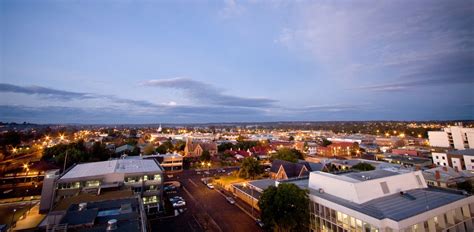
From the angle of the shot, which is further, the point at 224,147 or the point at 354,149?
the point at 224,147

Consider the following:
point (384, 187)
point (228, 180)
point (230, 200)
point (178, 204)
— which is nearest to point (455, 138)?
point (384, 187)

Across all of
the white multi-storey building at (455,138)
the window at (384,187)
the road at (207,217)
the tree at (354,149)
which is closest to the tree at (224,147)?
the tree at (354,149)

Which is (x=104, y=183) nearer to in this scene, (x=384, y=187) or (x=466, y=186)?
(x=384, y=187)

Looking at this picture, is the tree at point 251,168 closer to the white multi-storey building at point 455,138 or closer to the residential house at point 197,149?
the residential house at point 197,149

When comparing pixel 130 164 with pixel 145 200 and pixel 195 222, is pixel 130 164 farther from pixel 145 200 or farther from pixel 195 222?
pixel 195 222

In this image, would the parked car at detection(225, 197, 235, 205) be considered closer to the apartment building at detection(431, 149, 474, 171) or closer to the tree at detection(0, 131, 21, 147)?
the apartment building at detection(431, 149, 474, 171)

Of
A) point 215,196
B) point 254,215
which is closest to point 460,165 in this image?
point 254,215
